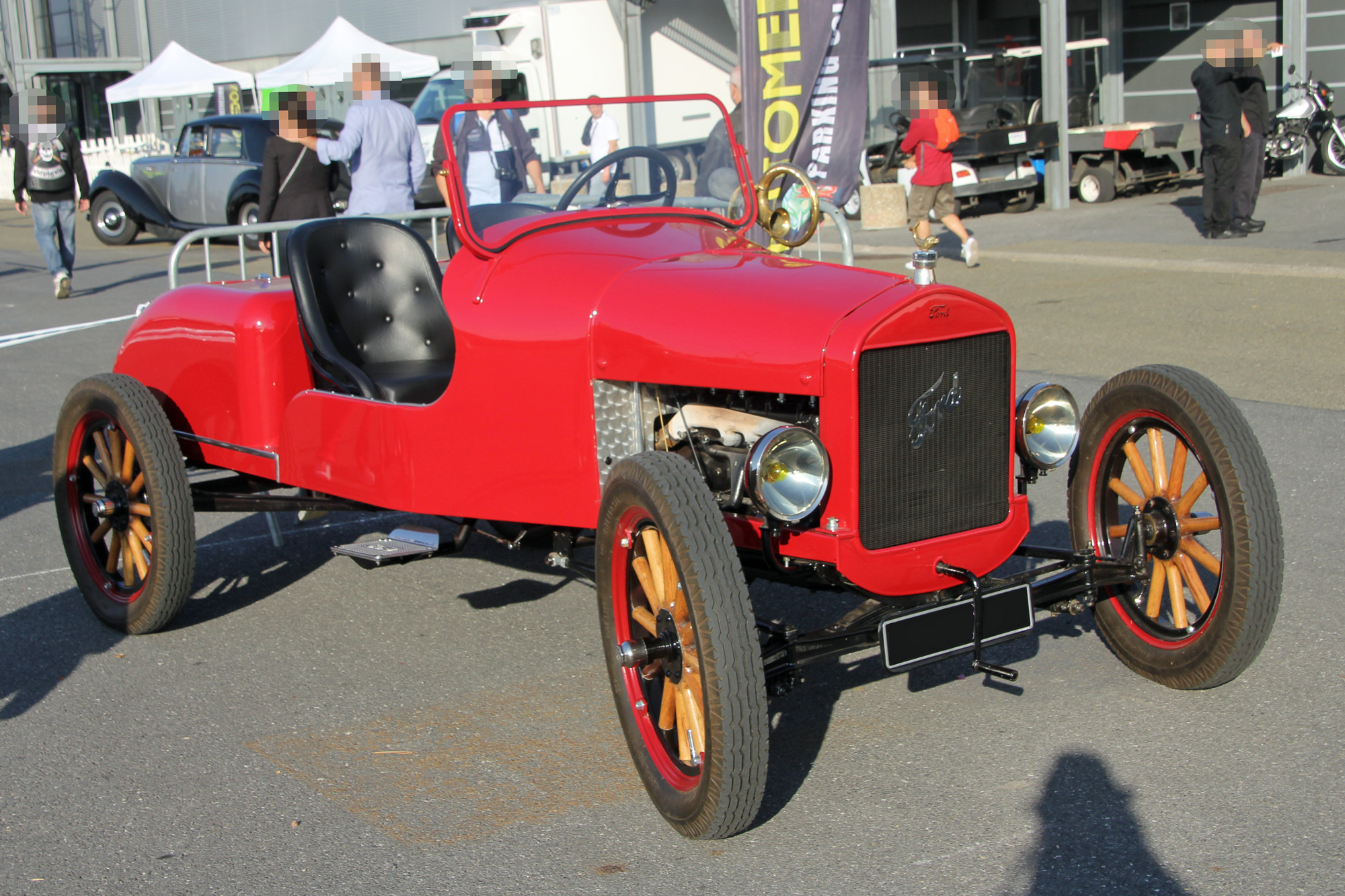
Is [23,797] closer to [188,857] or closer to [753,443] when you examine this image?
[188,857]

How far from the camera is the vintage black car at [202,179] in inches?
679

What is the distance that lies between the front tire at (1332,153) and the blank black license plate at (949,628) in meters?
17.5

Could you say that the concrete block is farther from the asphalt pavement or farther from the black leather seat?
the black leather seat

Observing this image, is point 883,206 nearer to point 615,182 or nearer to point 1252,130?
point 1252,130

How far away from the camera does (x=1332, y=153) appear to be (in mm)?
18078

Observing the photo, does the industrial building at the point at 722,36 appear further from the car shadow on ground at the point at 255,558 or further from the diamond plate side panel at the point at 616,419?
the diamond plate side panel at the point at 616,419

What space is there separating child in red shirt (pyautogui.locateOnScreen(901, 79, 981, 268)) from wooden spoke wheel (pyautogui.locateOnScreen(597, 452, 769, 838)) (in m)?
8.94

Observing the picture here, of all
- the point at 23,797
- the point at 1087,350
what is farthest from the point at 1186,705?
the point at 1087,350

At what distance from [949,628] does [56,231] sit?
1262 cm

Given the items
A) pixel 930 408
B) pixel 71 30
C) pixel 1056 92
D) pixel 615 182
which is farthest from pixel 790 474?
pixel 71 30

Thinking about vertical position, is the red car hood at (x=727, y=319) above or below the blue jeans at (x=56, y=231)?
below

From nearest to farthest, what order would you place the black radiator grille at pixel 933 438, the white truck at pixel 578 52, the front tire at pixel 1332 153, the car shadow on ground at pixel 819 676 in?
the black radiator grille at pixel 933 438, the car shadow on ground at pixel 819 676, the front tire at pixel 1332 153, the white truck at pixel 578 52

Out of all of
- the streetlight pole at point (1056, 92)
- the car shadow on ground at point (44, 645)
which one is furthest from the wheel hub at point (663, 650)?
the streetlight pole at point (1056, 92)

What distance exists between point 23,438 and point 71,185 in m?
6.46
